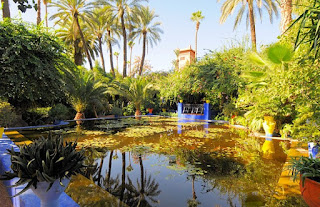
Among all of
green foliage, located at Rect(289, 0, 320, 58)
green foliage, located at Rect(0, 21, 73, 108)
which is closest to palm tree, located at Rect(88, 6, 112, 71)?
green foliage, located at Rect(0, 21, 73, 108)

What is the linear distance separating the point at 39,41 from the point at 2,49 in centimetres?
102

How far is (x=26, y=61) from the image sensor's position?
481 cm

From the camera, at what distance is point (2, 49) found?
14.6ft

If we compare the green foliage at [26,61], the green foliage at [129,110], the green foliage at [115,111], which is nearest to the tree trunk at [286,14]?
the green foliage at [26,61]

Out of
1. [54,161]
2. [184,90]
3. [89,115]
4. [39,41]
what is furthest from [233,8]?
[54,161]

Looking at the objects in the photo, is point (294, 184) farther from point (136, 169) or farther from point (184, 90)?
point (184, 90)

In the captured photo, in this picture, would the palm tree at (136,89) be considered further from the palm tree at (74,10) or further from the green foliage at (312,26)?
the green foliage at (312,26)

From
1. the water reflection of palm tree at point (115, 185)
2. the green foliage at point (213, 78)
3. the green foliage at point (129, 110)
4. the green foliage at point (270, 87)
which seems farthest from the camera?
the green foliage at point (129, 110)

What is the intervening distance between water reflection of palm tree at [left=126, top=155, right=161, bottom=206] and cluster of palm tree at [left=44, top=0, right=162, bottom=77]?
49.7ft

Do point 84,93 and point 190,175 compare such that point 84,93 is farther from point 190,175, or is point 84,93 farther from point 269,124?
point 190,175

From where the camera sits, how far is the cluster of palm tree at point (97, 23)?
19.9 m

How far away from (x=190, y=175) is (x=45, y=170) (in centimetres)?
290

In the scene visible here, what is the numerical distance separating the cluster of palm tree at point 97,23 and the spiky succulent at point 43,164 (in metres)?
15.8

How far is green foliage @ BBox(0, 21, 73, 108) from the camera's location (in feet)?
14.7
